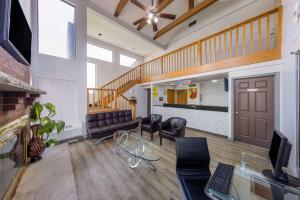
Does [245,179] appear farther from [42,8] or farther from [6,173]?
[42,8]

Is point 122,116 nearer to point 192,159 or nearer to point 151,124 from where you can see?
point 151,124

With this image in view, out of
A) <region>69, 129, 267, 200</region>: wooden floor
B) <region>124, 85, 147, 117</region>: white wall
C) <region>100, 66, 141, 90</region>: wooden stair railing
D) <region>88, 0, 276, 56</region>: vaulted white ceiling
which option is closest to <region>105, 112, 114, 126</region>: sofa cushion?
<region>69, 129, 267, 200</region>: wooden floor

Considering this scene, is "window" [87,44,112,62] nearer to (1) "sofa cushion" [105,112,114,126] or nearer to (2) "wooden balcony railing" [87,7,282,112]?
(2) "wooden balcony railing" [87,7,282,112]

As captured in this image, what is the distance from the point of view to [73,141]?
3607mm

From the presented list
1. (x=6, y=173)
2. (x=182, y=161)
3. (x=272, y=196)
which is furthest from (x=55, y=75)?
(x=272, y=196)

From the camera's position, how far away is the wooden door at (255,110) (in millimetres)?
2957

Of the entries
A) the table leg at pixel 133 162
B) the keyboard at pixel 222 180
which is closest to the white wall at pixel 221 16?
the keyboard at pixel 222 180

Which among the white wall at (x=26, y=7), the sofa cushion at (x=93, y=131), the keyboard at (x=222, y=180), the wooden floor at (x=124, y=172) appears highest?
the white wall at (x=26, y=7)

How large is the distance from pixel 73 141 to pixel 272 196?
423cm

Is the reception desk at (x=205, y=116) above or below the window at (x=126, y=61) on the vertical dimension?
below

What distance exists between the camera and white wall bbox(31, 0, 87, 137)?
3113mm

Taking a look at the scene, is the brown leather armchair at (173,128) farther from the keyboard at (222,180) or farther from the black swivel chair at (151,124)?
the keyboard at (222,180)

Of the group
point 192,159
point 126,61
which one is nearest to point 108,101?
point 126,61

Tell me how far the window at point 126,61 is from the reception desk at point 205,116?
4.60m
